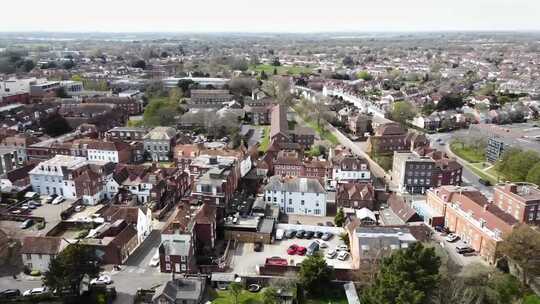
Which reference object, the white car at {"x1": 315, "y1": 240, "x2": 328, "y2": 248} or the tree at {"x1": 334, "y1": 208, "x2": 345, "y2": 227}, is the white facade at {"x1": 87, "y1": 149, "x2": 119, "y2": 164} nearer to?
the tree at {"x1": 334, "y1": 208, "x2": 345, "y2": 227}

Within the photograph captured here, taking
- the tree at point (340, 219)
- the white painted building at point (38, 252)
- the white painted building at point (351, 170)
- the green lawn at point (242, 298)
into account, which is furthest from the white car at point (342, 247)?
the white painted building at point (38, 252)

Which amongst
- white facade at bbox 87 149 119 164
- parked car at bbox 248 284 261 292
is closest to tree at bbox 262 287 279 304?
parked car at bbox 248 284 261 292

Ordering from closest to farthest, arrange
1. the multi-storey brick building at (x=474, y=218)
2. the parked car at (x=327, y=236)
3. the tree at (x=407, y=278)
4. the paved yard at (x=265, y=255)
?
the tree at (x=407, y=278)
the paved yard at (x=265, y=255)
the multi-storey brick building at (x=474, y=218)
the parked car at (x=327, y=236)

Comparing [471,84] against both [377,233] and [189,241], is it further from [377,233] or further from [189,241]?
[189,241]

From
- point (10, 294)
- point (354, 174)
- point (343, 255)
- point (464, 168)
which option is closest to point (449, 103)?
point (464, 168)

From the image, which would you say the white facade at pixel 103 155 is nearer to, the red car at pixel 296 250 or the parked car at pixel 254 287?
the red car at pixel 296 250

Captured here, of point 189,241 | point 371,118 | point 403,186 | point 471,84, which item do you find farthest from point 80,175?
point 471,84

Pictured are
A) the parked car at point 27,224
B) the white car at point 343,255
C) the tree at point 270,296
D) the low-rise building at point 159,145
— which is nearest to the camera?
the tree at point 270,296
